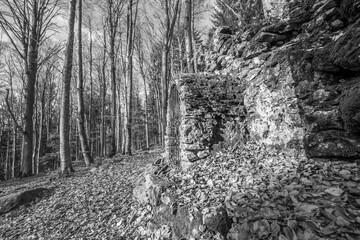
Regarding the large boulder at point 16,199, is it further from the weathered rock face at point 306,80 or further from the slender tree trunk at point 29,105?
the weathered rock face at point 306,80

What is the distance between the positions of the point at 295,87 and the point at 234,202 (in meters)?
2.37

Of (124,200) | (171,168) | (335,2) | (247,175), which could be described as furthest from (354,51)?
(124,200)

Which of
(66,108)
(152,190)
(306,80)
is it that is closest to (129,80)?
(66,108)

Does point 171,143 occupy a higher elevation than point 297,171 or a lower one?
higher

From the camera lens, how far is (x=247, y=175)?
292cm

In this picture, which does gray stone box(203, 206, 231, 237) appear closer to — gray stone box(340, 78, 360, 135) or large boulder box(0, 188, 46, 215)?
gray stone box(340, 78, 360, 135)

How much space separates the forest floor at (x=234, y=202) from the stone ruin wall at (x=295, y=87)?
374mm

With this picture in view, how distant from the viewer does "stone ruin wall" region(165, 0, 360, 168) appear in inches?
97.3

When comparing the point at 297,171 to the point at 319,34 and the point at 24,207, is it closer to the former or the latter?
the point at 319,34

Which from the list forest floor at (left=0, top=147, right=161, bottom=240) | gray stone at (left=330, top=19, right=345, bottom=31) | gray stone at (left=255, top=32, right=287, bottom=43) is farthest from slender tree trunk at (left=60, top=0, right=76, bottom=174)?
gray stone at (left=330, top=19, right=345, bottom=31)

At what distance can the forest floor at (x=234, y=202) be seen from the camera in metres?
1.82

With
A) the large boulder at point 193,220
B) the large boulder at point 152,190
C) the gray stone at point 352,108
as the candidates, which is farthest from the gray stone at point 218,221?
the gray stone at point 352,108

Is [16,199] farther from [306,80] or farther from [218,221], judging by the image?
[306,80]

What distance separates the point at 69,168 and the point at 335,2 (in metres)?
8.26
